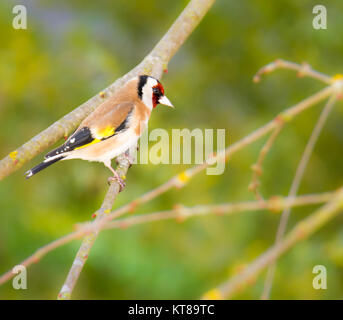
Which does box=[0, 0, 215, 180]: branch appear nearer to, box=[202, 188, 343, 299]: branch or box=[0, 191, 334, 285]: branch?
box=[0, 191, 334, 285]: branch

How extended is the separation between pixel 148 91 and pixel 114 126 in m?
0.26

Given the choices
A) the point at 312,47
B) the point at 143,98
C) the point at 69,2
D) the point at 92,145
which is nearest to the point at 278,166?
the point at 312,47

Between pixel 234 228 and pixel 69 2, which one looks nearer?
pixel 234 228

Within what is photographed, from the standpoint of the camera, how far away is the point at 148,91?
2.75 m

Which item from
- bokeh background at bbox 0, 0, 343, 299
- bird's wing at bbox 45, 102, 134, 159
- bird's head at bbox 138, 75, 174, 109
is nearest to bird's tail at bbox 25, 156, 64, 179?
bird's wing at bbox 45, 102, 134, 159

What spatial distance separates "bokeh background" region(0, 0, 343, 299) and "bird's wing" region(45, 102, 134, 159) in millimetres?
938

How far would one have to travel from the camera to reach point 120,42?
4559mm

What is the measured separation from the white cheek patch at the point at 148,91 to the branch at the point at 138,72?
1.7 inches

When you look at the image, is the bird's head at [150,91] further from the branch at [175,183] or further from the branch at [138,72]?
the branch at [175,183]

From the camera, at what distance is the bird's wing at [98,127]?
97.3 inches

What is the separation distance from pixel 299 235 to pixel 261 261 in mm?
67

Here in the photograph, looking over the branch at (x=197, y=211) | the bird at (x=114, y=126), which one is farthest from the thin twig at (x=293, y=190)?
the bird at (x=114, y=126)

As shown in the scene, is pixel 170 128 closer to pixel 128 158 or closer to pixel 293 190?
pixel 128 158

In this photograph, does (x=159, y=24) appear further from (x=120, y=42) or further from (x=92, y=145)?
(x=92, y=145)
